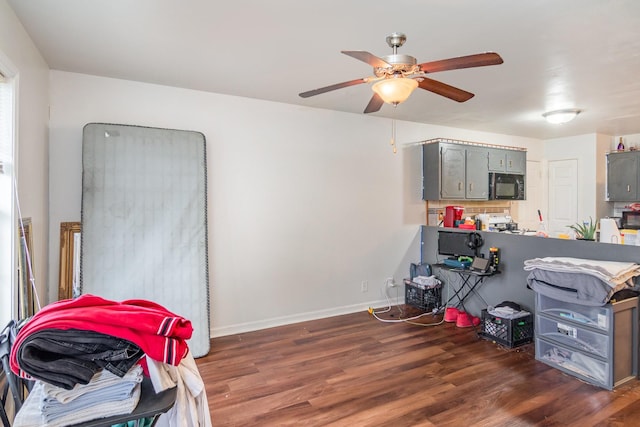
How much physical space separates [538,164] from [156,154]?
614cm

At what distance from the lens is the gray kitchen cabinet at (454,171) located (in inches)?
187

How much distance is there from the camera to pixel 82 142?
308cm

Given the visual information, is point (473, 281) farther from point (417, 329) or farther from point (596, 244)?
point (596, 244)

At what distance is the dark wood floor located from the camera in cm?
233

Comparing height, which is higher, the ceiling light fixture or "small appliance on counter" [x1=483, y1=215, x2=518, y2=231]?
the ceiling light fixture

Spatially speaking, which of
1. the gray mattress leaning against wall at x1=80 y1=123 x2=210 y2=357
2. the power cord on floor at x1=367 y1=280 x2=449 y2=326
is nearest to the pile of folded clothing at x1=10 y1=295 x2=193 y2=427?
the gray mattress leaning against wall at x1=80 y1=123 x2=210 y2=357

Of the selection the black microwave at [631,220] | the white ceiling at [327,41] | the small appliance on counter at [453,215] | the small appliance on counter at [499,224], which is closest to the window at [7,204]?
the white ceiling at [327,41]

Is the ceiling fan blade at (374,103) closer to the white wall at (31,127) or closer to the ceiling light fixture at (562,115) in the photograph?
the white wall at (31,127)

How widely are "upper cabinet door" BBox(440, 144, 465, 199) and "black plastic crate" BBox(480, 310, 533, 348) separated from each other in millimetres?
1763

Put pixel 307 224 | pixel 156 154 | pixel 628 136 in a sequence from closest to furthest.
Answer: pixel 156 154, pixel 307 224, pixel 628 136

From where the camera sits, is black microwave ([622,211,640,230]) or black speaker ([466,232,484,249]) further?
black microwave ([622,211,640,230])

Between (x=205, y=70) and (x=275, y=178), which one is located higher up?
(x=205, y=70)

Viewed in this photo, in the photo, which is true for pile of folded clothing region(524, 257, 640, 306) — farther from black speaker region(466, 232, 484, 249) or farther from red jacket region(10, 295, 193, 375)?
red jacket region(10, 295, 193, 375)

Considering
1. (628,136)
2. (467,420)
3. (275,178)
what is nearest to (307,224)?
(275,178)
